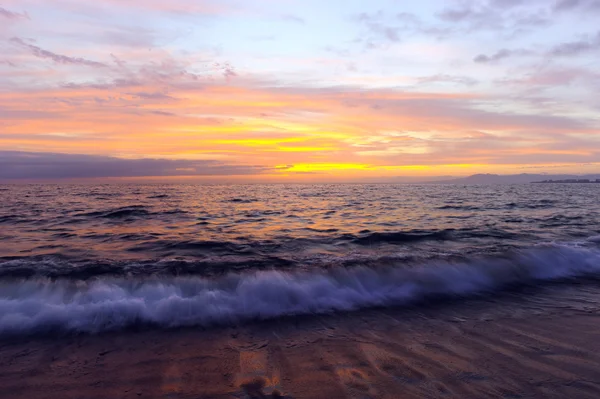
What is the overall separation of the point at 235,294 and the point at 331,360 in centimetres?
302

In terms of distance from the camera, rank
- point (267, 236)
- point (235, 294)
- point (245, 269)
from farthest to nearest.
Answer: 1. point (267, 236)
2. point (245, 269)
3. point (235, 294)

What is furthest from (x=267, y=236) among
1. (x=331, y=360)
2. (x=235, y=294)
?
(x=331, y=360)

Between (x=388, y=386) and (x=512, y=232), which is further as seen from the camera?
(x=512, y=232)

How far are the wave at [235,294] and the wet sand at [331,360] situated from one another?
0.48m

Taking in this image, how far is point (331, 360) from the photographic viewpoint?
4.62 meters

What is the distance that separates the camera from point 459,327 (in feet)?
18.7

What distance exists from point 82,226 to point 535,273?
1684 cm

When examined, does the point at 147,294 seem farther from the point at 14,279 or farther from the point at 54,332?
the point at 14,279

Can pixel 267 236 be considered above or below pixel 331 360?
below

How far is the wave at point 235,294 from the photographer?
19.6 ft

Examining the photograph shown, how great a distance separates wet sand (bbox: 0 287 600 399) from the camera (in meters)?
3.94

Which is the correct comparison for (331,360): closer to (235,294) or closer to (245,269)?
(235,294)

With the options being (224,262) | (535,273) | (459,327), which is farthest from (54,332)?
(535,273)

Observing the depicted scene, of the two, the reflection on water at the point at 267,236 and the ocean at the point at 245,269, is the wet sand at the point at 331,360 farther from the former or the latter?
the reflection on water at the point at 267,236
